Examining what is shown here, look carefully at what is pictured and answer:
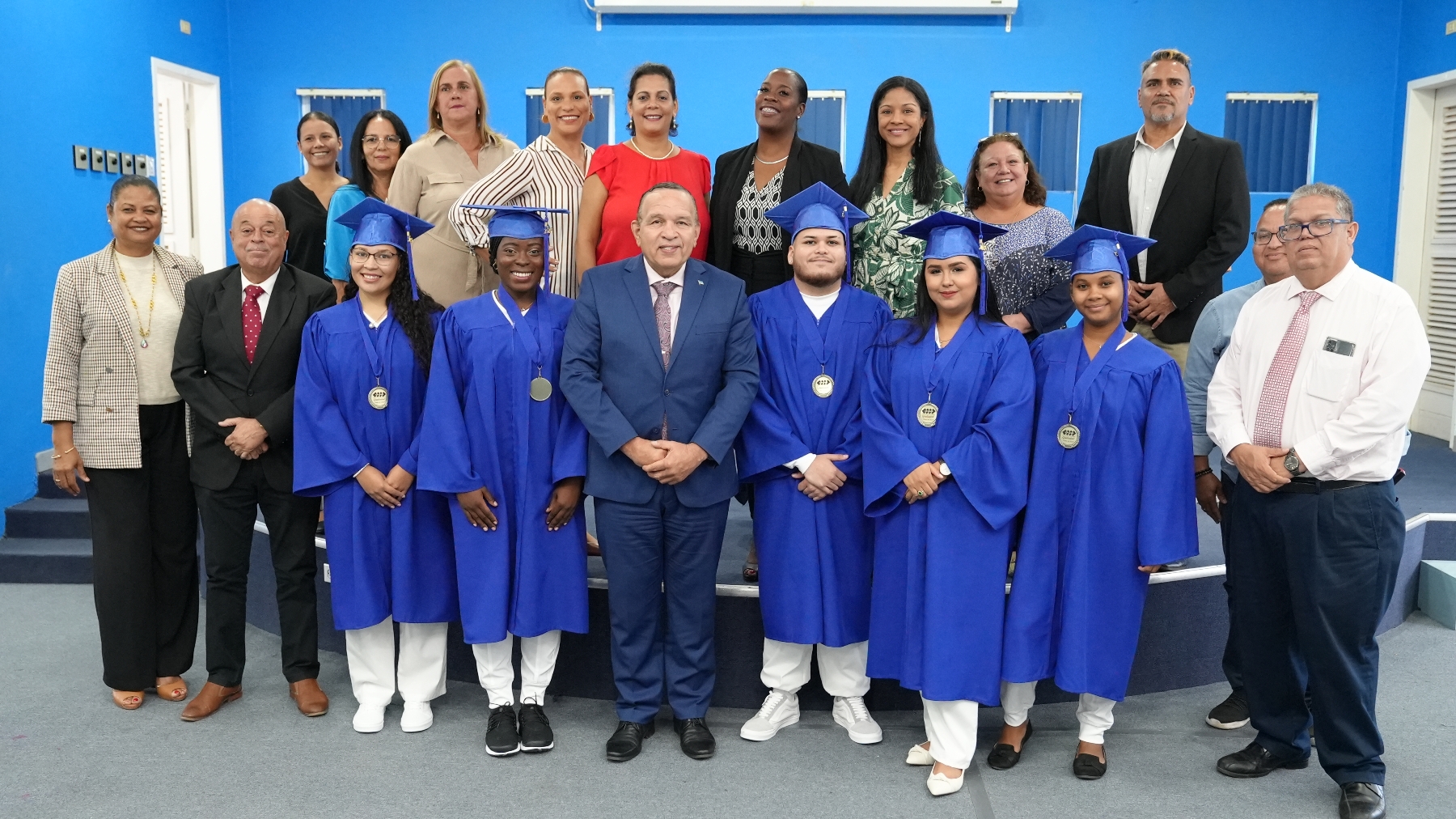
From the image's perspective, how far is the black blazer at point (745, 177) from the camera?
3770 millimetres

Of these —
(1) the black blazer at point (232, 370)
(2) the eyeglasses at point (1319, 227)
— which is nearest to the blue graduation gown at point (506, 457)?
(1) the black blazer at point (232, 370)

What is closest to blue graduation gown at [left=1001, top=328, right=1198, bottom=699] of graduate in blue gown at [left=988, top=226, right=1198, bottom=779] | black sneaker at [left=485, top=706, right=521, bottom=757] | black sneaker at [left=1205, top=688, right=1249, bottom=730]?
graduate in blue gown at [left=988, top=226, right=1198, bottom=779]

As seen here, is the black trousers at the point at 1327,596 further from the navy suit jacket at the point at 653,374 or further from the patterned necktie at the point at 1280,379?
the navy suit jacket at the point at 653,374

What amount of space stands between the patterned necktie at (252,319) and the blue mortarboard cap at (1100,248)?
259 cm

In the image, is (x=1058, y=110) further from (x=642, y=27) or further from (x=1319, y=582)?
(x=1319, y=582)

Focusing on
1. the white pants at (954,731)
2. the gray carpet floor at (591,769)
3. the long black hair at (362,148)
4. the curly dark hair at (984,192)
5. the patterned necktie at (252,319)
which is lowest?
the gray carpet floor at (591,769)

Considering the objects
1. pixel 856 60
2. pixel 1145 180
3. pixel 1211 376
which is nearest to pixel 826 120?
pixel 856 60

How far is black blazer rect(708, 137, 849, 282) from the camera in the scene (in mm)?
3770

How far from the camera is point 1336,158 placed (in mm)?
8312

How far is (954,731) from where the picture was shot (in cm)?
315

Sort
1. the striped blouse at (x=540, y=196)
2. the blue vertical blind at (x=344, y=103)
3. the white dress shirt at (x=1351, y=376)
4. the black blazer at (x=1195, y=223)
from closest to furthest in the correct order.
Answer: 1. the white dress shirt at (x=1351, y=376)
2. the striped blouse at (x=540, y=196)
3. the black blazer at (x=1195, y=223)
4. the blue vertical blind at (x=344, y=103)

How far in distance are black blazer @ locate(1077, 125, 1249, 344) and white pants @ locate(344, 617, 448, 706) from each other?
2888 millimetres

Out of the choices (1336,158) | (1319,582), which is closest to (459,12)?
(1336,158)

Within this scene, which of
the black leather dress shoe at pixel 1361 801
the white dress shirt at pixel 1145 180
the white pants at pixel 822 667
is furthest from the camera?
the white dress shirt at pixel 1145 180
